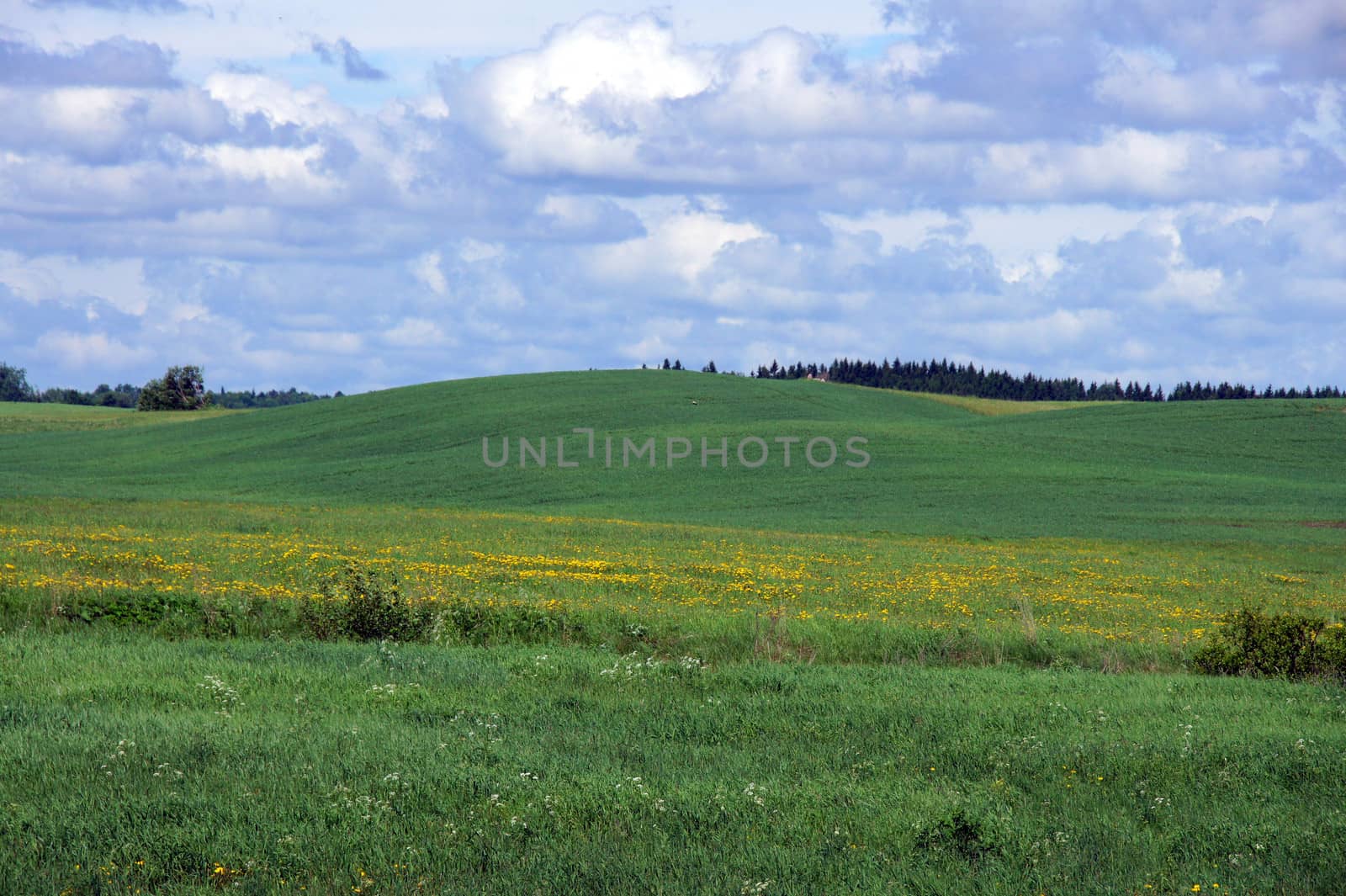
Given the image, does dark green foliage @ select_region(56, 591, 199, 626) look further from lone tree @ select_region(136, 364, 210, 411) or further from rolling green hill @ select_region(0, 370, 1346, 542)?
lone tree @ select_region(136, 364, 210, 411)

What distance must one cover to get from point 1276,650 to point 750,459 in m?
56.5

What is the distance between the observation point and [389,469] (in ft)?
227

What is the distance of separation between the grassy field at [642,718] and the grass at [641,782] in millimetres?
36

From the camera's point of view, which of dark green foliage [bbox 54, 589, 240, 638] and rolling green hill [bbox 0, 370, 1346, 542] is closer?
dark green foliage [bbox 54, 589, 240, 638]

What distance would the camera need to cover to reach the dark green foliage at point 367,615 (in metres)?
15.7

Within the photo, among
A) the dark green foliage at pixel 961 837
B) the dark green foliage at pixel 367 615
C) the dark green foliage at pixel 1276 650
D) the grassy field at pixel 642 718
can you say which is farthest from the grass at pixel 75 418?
the dark green foliage at pixel 961 837

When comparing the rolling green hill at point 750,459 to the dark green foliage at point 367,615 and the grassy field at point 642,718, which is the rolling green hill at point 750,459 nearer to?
the grassy field at point 642,718

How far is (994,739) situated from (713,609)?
9.72 metres

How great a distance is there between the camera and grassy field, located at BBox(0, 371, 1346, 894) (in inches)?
276

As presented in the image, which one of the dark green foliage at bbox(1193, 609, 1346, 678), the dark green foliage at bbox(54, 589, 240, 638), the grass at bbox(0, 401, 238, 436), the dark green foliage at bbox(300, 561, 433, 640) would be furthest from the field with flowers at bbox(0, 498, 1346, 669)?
the grass at bbox(0, 401, 238, 436)

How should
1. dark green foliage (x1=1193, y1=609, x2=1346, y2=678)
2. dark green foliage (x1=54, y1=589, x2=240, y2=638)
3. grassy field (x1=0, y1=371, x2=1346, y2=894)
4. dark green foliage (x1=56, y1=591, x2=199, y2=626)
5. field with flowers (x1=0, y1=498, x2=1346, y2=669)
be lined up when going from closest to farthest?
grassy field (x1=0, y1=371, x2=1346, y2=894), dark green foliage (x1=1193, y1=609, x2=1346, y2=678), dark green foliage (x1=54, y1=589, x2=240, y2=638), dark green foliage (x1=56, y1=591, x2=199, y2=626), field with flowers (x1=0, y1=498, x2=1346, y2=669)

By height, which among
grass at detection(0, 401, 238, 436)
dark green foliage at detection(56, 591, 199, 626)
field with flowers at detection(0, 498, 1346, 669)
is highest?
grass at detection(0, 401, 238, 436)

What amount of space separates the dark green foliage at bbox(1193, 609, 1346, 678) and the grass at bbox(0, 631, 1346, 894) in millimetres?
1687

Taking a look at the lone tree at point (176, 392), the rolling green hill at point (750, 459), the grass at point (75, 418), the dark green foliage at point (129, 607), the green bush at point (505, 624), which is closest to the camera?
the dark green foliage at point (129, 607)
